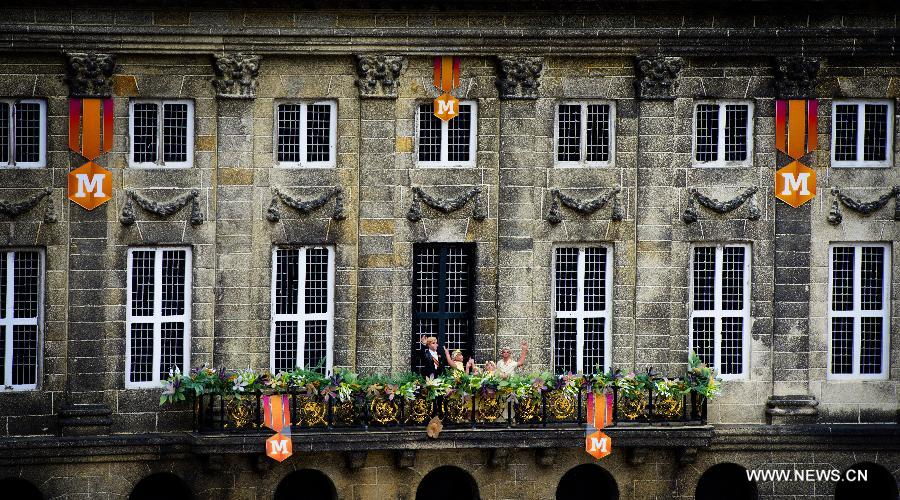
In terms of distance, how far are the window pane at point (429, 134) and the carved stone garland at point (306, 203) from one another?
2.03 m

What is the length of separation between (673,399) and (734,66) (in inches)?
293

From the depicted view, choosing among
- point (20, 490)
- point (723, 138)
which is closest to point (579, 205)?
point (723, 138)

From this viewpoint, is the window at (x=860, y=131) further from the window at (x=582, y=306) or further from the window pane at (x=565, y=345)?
the window pane at (x=565, y=345)

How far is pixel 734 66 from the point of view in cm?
4769

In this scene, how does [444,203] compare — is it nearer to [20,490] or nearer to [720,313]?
[720,313]

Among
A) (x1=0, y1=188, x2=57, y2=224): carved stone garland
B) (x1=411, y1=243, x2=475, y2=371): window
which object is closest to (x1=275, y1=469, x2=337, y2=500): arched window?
(x1=411, y1=243, x2=475, y2=371): window

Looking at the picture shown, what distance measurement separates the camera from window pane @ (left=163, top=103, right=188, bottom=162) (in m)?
46.2

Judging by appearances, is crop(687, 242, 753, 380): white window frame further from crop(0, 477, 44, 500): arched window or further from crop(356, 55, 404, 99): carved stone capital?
crop(0, 477, 44, 500): arched window

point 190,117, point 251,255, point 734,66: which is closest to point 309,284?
point 251,255

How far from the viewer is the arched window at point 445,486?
47.8 metres

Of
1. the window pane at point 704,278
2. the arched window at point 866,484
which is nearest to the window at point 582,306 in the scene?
the window pane at point 704,278

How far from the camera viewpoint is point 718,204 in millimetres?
47594

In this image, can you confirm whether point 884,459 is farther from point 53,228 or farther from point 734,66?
point 53,228

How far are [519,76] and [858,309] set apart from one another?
9.30 m
